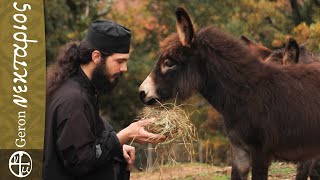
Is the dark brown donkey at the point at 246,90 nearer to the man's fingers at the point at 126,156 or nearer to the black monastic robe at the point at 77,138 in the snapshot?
the man's fingers at the point at 126,156

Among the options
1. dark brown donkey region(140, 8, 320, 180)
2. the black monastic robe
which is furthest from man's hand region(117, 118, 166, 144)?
dark brown donkey region(140, 8, 320, 180)

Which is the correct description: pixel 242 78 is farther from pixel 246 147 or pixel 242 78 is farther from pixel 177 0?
pixel 177 0

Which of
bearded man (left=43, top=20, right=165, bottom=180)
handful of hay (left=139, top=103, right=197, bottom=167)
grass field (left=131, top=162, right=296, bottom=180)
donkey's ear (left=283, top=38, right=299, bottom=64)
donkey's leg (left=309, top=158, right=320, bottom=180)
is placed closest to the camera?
bearded man (left=43, top=20, right=165, bottom=180)

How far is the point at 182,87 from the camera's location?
620 cm

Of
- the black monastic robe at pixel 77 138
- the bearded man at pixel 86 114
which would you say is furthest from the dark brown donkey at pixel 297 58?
the black monastic robe at pixel 77 138

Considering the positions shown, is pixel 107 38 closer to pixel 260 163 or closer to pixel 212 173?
pixel 260 163

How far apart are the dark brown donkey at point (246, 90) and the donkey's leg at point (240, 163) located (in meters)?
0.02

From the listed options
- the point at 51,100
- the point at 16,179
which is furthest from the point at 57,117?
the point at 16,179

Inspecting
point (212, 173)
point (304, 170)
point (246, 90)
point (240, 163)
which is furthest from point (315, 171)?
point (246, 90)

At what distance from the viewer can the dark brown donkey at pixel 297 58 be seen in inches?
279

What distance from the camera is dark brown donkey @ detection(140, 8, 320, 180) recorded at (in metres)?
5.86

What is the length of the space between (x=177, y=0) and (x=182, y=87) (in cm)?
1756

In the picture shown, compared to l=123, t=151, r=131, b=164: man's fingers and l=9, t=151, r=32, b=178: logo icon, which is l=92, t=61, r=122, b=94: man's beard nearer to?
l=123, t=151, r=131, b=164: man's fingers

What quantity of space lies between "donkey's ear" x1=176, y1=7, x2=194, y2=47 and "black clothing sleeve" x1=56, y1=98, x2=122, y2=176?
2.75m
